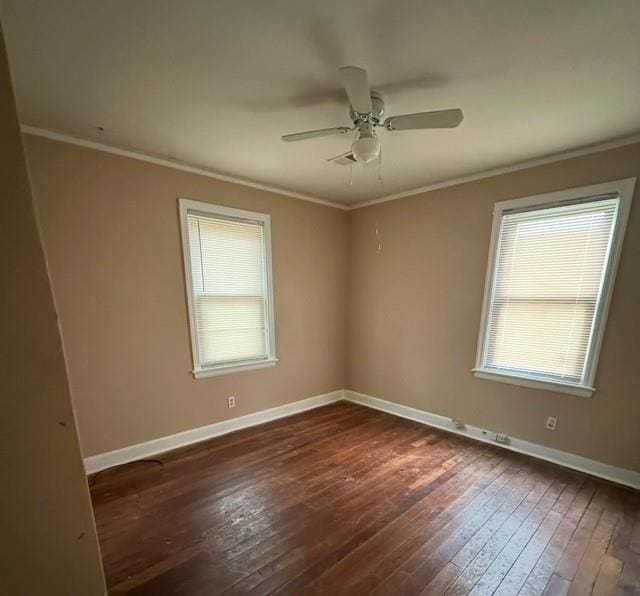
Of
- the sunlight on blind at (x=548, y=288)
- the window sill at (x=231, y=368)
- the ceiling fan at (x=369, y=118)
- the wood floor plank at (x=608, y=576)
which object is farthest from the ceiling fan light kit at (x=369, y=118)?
the wood floor plank at (x=608, y=576)

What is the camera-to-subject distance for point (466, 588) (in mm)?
1441

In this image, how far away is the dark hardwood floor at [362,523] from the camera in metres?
1.49

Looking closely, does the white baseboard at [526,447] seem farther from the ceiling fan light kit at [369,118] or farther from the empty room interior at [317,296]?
the ceiling fan light kit at [369,118]

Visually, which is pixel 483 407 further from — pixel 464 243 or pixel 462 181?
pixel 462 181

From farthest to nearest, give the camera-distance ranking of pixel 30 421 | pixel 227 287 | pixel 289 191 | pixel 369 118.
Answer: pixel 289 191 < pixel 227 287 < pixel 369 118 < pixel 30 421

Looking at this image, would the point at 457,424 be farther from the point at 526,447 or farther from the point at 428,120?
the point at 428,120

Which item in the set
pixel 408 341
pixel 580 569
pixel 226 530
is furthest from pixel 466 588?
pixel 408 341

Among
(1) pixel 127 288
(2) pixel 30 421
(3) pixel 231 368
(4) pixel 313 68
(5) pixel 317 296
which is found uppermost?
(4) pixel 313 68

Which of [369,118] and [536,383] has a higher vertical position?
[369,118]

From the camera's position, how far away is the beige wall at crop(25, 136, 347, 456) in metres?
2.15

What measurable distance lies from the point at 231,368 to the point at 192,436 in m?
0.72

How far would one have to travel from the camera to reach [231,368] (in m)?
3.02

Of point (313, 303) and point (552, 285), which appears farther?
point (313, 303)

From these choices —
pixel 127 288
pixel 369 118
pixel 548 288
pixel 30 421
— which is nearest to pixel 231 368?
pixel 127 288
